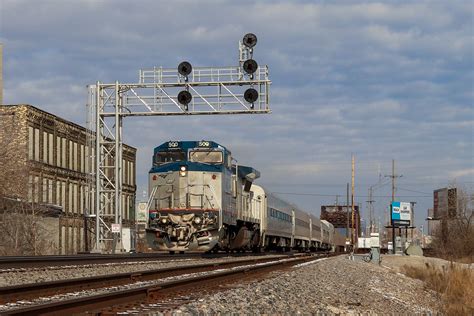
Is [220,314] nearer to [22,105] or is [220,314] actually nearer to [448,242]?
[22,105]

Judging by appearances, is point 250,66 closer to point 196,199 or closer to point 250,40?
point 250,40

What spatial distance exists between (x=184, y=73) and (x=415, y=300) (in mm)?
21143

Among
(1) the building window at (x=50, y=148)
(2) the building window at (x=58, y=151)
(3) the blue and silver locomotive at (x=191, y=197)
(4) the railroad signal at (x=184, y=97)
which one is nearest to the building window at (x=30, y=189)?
(1) the building window at (x=50, y=148)

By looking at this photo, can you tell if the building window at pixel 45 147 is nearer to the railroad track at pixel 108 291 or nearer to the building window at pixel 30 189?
the building window at pixel 30 189

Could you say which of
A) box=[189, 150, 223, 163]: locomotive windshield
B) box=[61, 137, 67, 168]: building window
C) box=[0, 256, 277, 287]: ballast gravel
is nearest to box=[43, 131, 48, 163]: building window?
box=[61, 137, 67, 168]: building window

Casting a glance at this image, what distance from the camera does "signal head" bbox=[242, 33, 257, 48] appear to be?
33.4 m

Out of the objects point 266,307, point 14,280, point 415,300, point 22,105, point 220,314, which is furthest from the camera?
point 22,105

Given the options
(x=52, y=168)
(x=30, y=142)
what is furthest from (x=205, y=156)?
(x=52, y=168)

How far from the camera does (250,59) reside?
33375 mm

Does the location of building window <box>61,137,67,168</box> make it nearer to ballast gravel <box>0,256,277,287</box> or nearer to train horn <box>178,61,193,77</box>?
train horn <box>178,61,193,77</box>

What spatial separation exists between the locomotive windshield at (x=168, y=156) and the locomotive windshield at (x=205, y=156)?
344mm

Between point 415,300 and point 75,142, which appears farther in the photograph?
point 75,142

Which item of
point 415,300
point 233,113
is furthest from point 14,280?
point 233,113

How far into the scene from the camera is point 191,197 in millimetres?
24375
